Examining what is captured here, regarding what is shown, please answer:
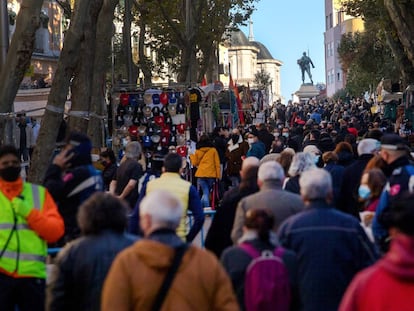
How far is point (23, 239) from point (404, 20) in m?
22.9

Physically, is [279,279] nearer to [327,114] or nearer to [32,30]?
[32,30]

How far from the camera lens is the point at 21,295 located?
24.3 feet

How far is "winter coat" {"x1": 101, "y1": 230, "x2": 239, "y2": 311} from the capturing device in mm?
5516

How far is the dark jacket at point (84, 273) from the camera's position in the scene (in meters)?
6.28

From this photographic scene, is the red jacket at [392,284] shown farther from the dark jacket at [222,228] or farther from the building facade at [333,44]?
the building facade at [333,44]

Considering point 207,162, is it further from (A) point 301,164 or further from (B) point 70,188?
(B) point 70,188

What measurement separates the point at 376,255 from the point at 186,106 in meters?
15.4

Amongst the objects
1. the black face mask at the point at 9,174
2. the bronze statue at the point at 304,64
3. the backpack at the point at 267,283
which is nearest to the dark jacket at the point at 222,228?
the black face mask at the point at 9,174

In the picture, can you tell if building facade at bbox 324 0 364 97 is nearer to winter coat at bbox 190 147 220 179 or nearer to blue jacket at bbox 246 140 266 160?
blue jacket at bbox 246 140 266 160

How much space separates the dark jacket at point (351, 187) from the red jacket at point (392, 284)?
239 inches

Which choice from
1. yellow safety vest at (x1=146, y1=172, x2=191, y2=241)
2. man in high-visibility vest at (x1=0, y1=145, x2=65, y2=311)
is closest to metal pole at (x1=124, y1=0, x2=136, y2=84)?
yellow safety vest at (x1=146, y1=172, x2=191, y2=241)

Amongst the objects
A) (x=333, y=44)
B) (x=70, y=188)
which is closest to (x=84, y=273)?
(x=70, y=188)

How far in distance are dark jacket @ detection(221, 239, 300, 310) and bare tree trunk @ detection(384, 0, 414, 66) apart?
22.2 metres

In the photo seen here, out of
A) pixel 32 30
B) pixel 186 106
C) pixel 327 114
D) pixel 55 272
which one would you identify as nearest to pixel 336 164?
pixel 32 30
